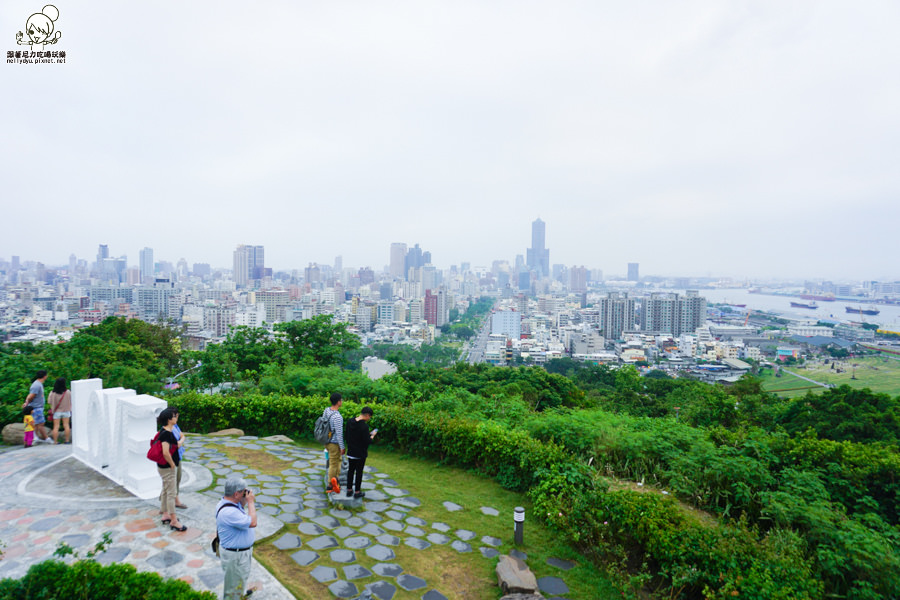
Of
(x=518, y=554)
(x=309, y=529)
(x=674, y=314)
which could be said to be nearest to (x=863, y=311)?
(x=674, y=314)

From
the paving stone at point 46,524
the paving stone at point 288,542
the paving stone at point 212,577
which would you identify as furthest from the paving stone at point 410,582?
the paving stone at point 46,524

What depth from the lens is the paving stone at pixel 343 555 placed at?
4.03 meters

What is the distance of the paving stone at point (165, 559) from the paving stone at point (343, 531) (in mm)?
1266

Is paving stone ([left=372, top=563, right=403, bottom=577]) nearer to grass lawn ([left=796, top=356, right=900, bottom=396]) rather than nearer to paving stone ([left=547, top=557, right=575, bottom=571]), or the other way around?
paving stone ([left=547, top=557, right=575, bottom=571])

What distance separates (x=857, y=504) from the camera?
430cm

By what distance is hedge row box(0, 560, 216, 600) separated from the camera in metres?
2.79

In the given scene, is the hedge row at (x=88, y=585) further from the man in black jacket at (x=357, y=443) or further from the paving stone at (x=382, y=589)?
the man in black jacket at (x=357, y=443)

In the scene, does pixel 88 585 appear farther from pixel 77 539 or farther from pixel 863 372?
pixel 863 372

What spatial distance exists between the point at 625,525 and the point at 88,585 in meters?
3.79

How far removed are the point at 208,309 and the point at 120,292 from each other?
27.4 meters

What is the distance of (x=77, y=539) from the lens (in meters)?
3.98

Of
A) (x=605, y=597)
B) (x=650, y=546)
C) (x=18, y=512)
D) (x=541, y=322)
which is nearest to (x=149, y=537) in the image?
(x=18, y=512)

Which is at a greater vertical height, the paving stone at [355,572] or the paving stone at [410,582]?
the paving stone at [355,572]

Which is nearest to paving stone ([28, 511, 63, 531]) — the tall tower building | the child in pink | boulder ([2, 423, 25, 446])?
the child in pink
